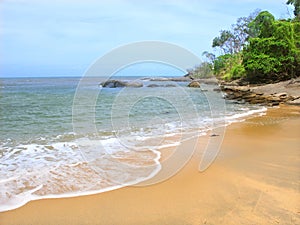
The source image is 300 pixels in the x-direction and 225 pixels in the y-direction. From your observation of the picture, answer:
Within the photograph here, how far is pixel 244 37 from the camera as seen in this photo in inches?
1743

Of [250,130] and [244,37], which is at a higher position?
[244,37]

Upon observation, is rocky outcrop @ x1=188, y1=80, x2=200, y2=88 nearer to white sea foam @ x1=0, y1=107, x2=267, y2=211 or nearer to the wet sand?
white sea foam @ x1=0, y1=107, x2=267, y2=211

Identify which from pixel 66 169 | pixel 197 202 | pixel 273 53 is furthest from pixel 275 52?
pixel 197 202

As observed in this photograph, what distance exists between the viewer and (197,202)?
339 centimetres

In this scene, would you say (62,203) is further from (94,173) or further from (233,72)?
(233,72)

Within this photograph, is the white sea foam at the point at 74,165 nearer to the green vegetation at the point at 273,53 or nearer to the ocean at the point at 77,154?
the ocean at the point at 77,154

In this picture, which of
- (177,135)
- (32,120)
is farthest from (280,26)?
(32,120)

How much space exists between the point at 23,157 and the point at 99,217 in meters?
3.28

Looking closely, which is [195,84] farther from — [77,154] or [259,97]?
[77,154]

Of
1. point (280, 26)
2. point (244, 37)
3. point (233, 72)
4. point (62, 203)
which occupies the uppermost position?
point (244, 37)

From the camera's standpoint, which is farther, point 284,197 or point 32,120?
point 32,120

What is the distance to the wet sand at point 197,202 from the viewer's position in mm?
3021

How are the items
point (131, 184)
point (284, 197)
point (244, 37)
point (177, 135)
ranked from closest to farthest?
point (284, 197)
point (131, 184)
point (177, 135)
point (244, 37)

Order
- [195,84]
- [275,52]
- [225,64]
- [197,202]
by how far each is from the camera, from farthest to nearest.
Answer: [225,64] → [195,84] → [275,52] → [197,202]
